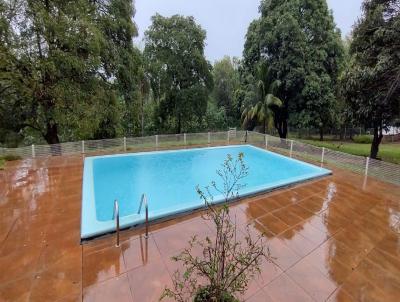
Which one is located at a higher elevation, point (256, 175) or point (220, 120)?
point (220, 120)

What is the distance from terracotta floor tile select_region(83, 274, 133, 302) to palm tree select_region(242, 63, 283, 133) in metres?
11.3

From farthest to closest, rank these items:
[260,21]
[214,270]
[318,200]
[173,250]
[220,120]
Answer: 1. [220,120]
2. [260,21]
3. [318,200]
4. [173,250]
5. [214,270]

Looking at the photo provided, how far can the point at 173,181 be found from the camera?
806cm

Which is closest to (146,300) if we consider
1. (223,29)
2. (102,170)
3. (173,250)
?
(173,250)

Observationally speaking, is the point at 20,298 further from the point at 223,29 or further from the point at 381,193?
the point at 223,29

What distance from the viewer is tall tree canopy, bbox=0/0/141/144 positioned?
842 centimetres

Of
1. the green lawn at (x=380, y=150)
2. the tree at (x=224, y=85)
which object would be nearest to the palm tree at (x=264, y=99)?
the green lawn at (x=380, y=150)

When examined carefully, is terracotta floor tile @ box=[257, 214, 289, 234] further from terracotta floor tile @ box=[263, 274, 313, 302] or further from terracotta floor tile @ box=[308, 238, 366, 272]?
terracotta floor tile @ box=[263, 274, 313, 302]

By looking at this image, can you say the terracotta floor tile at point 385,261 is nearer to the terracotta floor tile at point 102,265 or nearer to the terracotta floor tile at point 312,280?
the terracotta floor tile at point 312,280

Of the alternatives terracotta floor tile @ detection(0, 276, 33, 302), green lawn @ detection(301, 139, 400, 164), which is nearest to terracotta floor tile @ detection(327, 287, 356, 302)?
terracotta floor tile @ detection(0, 276, 33, 302)

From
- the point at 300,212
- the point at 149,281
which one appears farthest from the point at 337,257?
the point at 149,281

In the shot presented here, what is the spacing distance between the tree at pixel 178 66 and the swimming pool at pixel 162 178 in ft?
18.9

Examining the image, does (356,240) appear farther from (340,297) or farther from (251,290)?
(251,290)

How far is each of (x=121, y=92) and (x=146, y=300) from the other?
421 inches
